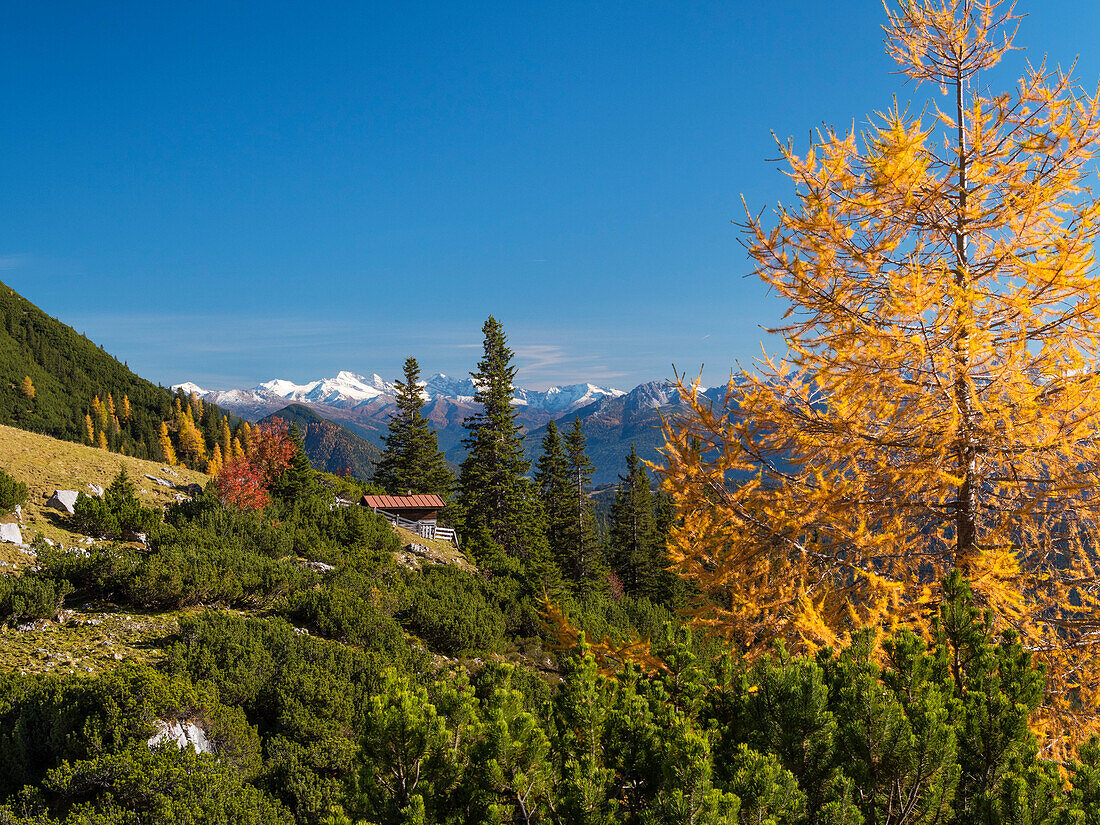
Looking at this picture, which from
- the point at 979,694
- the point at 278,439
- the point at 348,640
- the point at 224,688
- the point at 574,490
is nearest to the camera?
the point at 979,694

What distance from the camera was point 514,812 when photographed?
9.10 ft

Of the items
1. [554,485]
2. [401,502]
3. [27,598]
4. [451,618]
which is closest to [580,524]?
[554,485]

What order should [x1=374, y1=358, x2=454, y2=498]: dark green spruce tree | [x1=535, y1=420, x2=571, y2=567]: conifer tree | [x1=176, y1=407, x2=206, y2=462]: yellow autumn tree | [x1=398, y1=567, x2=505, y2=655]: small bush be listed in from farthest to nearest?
[x1=176, y1=407, x2=206, y2=462]: yellow autumn tree < [x1=374, y1=358, x2=454, y2=498]: dark green spruce tree < [x1=535, y1=420, x2=571, y2=567]: conifer tree < [x1=398, y1=567, x2=505, y2=655]: small bush

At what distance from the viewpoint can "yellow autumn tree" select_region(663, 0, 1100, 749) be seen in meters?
4.65

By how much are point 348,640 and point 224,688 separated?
3.41m

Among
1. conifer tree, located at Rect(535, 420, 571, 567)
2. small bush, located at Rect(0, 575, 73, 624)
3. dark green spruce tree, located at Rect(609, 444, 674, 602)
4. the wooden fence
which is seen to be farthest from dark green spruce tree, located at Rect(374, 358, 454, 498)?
small bush, located at Rect(0, 575, 73, 624)

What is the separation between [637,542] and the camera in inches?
1531

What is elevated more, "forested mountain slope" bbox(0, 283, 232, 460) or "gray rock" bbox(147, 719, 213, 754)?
"forested mountain slope" bbox(0, 283, 232, 460)

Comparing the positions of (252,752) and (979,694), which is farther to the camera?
(252,752)

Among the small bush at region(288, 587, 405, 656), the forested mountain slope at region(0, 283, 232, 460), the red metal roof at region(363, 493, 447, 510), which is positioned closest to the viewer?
the small bush at region(288, 587, 405, 656)

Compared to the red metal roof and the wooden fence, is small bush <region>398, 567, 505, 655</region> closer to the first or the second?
the wooden fence

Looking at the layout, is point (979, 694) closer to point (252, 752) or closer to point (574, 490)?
point (252, 752)

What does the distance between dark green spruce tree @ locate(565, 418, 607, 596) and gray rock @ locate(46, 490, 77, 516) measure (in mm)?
22921

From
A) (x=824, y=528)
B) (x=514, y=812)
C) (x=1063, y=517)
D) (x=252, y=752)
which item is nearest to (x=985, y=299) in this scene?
(x=1063, y=517)
